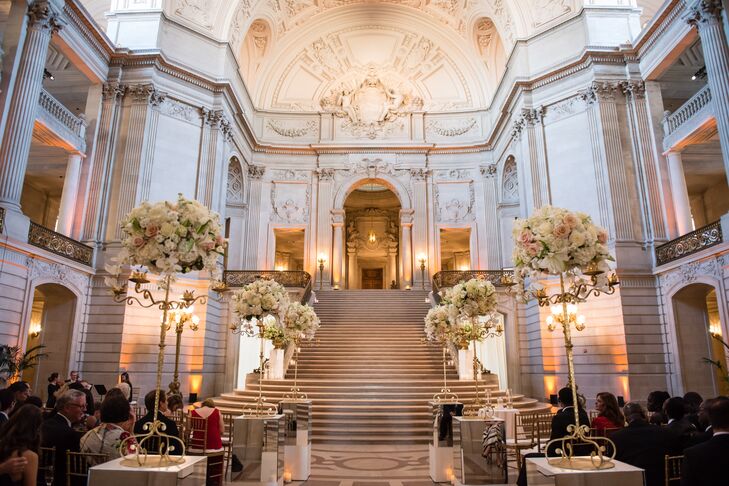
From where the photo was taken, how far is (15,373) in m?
10.5

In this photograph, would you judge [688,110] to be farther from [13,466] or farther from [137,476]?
[13,466]

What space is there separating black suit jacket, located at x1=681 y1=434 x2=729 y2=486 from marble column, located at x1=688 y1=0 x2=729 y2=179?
1051cm

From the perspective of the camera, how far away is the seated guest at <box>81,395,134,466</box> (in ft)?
12.1

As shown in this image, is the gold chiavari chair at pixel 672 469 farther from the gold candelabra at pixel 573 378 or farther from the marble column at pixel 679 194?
the marble column at pixel 679 194

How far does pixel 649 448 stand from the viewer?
3795mm

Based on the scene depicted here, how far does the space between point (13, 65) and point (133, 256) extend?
35.9ft

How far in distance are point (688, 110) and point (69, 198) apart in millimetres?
17934

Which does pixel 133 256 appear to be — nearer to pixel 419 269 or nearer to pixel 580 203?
pixel 580 203

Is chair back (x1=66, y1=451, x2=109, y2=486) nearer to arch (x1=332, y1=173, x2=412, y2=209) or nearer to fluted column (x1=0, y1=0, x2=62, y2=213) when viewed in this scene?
fluted column (x1=0, y1=0, x2=62, y2=213)

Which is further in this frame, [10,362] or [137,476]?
[10,362]

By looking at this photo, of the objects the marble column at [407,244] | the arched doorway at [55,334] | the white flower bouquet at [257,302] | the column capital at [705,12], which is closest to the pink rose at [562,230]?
the white flower bouquet at [257,302]

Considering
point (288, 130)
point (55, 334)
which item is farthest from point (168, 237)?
point (288, 130)

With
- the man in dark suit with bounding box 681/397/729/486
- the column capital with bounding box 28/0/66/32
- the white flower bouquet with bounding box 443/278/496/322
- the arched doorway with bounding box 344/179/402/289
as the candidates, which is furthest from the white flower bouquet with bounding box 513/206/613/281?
the arched doorway with bounding box 344/179/402/289

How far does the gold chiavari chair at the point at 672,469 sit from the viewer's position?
355cm
